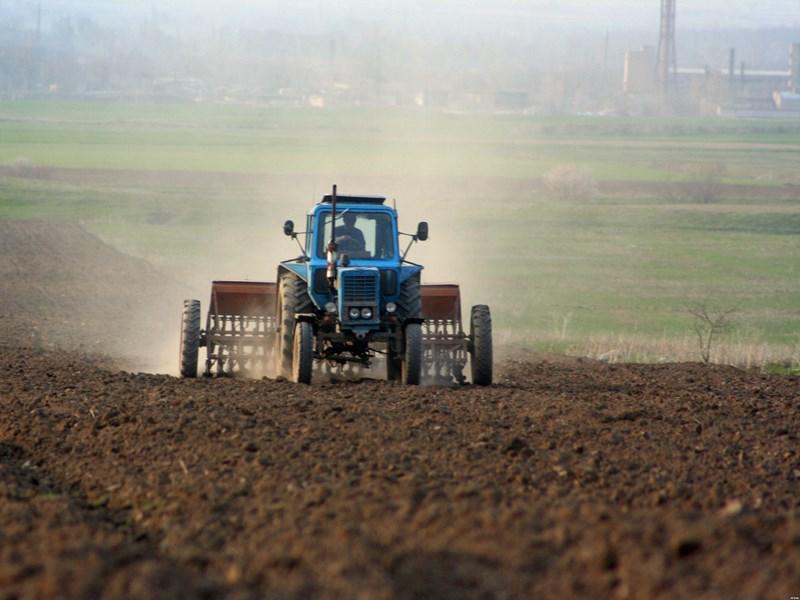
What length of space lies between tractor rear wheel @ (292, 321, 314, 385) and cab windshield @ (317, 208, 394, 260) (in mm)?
1199

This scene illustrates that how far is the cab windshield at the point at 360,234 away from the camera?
16.6 meters

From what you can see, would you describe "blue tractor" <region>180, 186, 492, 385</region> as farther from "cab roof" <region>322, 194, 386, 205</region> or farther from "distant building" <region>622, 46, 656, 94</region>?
"distant building" <region>622, 46, 656, 94</region>

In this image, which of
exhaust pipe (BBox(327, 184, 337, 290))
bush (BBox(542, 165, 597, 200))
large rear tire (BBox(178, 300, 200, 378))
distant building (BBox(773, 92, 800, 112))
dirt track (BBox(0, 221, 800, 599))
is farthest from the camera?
distant building (BBox(773, 92, 800, 112))

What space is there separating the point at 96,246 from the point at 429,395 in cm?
2867

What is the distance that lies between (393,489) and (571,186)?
58.8 meters

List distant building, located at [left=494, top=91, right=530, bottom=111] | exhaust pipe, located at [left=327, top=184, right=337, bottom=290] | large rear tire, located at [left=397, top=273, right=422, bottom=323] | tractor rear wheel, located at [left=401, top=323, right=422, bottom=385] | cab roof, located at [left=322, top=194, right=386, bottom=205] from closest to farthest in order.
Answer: tractor rear wheel, located at [left=401, top=323, right=422, bottom=385]
exhaust pipe, located at [left=327, top=184, right=337, bottom=290]
large rear tire, located at [left=397, top=273, right=422, bottom=323]
cab roof, located at [left=322, top=194, right=386, bottom=205]
distant building, located at [left=494, top=91, right=530, bottom=111]

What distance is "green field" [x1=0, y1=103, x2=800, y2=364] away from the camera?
1325 inches

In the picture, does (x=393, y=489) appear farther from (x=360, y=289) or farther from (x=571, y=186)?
(x=571, y=186)

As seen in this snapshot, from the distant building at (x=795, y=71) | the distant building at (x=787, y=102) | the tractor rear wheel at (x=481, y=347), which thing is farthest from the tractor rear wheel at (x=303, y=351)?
the distant building at (x=795, y=71)

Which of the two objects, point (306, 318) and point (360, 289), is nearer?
point (360, 289)

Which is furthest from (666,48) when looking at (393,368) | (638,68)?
(393,368)

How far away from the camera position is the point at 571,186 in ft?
220

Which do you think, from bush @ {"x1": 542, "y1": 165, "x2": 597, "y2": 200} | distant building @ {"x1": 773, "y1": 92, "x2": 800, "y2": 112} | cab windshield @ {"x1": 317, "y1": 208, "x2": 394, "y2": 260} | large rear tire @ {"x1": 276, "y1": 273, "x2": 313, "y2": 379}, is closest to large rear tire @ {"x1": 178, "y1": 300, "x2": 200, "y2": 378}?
large rear tire @ {"x1": 276, "y1": 273, "x2": 313, "y2": 379}

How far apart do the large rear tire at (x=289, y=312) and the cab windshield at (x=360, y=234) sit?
517 millimetres
